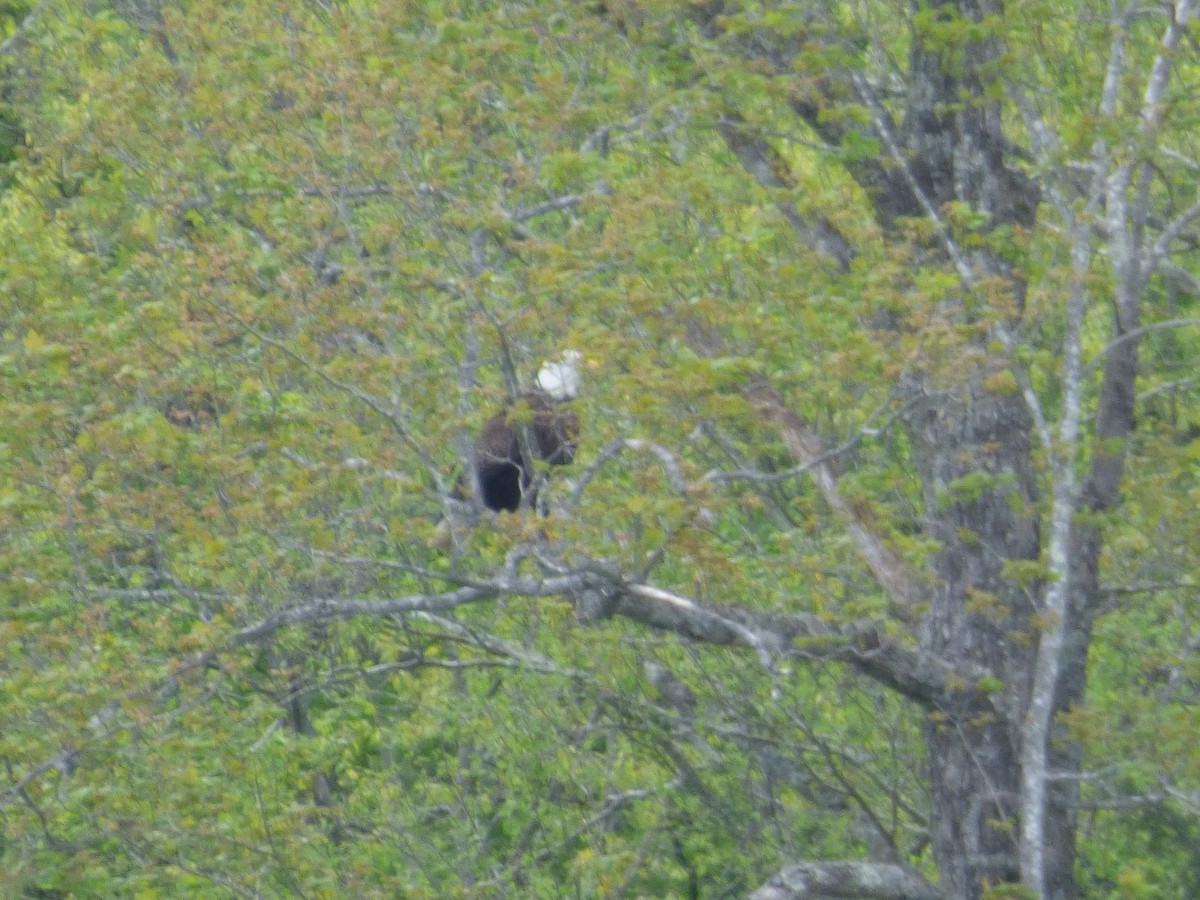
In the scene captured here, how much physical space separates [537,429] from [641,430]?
1086 mm

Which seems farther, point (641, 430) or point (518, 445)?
point (518, 445)

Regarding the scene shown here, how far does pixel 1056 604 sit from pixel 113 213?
14.2ft

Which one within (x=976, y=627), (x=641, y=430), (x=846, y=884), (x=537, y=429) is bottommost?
(x=846, y=884)

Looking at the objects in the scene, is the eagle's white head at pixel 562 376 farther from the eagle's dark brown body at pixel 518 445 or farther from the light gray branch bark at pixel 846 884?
the light gray branch bark at pixel 846 884

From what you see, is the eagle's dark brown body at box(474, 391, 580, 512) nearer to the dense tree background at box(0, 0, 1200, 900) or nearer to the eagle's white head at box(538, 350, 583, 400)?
the eagle's white head at box(538, 350, 583, 400)

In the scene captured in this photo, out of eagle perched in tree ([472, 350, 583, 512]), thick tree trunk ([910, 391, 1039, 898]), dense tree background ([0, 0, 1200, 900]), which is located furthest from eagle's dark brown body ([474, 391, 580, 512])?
thick tree trunk ([910, 391, 1039, 898])

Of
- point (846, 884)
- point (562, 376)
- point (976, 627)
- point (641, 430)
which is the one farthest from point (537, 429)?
point (846, 884)

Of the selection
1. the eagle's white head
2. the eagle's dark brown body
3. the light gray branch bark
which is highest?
the eagle's white head

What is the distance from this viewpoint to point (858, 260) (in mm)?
6379

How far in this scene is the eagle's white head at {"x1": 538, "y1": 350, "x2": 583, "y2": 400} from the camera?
6074mm

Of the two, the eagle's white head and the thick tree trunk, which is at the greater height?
the eagle's white head

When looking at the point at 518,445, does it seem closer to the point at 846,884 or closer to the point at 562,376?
the point at 562,376

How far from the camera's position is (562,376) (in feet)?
20.8

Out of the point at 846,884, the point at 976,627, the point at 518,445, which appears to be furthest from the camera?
the point at 976,627
